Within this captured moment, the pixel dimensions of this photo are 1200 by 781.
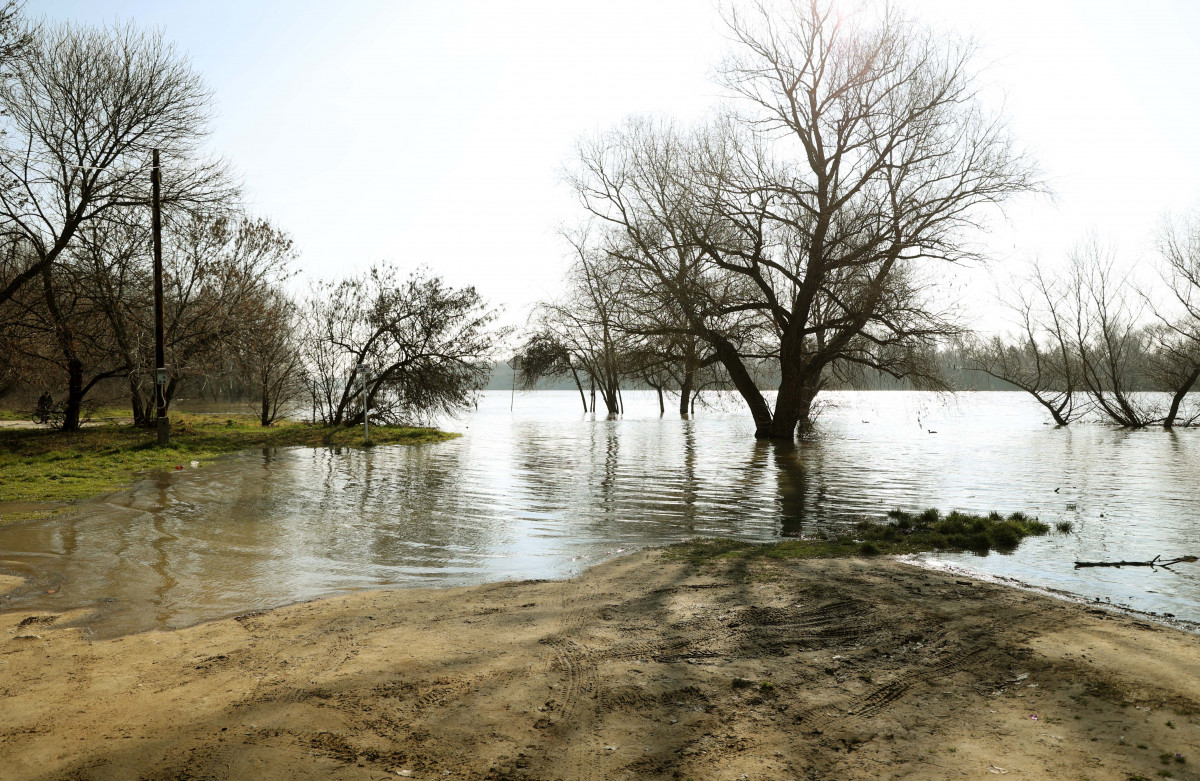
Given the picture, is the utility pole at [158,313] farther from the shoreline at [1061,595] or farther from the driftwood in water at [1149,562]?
the driftwood in water at [1149,562]

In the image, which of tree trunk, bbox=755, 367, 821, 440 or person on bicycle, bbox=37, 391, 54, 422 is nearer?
person on bicycle, bbox=37, 391, 54, 422

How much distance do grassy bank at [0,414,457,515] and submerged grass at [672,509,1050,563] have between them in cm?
939

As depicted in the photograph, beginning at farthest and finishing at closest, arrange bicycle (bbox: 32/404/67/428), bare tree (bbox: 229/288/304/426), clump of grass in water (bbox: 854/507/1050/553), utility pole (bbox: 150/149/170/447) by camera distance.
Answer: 1. bare tree (bbox: 229/288/304/426)
2. bicycle (bbox: 32/404/67/428)
3. utility pole (bbox: 150/149/170/447)
4. clump of grass in water (bbox: 854/507/1050/553)

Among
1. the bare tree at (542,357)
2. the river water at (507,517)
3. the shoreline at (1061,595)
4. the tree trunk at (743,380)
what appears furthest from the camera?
the bare tree at (542,357)

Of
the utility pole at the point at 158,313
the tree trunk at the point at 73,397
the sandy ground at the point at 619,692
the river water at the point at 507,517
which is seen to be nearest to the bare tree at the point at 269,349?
the tree trunk at the point at 73,397

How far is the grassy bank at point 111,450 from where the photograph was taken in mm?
12430

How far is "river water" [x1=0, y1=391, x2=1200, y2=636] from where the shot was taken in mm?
6801

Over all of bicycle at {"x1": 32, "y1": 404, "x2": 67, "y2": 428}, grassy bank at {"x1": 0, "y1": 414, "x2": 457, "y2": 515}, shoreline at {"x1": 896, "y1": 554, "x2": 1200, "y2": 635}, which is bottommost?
shoreline at {"x1": 896, "y1": 554, "x2": 1200, "y2": 635}

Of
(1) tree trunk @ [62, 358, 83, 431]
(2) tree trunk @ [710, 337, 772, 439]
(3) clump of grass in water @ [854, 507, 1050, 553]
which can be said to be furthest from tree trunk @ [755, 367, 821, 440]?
(1) tree trunk @ [62, 358, 83, 431]

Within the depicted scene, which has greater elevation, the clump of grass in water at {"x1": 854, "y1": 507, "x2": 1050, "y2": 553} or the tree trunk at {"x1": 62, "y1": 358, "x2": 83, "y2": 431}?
the tree trunk at {"x1": 62, "y1": 358, "x2": 83, "y2": 431}

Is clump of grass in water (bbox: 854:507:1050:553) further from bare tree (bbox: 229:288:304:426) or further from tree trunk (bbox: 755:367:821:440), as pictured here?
bare tree (bbox: 229:288:304:426)

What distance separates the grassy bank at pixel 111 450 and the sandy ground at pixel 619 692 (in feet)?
24.8

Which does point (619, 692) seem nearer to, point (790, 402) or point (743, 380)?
point (790, 402)

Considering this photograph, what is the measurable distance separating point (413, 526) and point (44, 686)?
19.0ft
